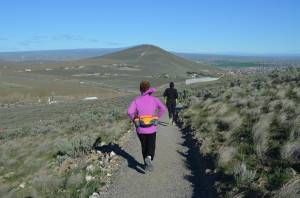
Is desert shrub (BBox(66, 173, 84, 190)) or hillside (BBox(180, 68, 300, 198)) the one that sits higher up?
hillside (BBox(180, 68, 300, 198))

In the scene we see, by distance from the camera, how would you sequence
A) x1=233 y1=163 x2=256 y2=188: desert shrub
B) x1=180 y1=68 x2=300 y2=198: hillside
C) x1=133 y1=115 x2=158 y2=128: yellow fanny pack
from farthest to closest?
1. x1=133 y1=115 x2=158 y2=128: yellow fanny pack
2. x1=233 y1=163 x2=256 y2=188: desert shrub
3. x1=180 y1=68 x2=300 y2=198: hillside

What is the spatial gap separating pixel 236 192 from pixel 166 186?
1.37 metres

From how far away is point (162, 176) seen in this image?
17.1ft

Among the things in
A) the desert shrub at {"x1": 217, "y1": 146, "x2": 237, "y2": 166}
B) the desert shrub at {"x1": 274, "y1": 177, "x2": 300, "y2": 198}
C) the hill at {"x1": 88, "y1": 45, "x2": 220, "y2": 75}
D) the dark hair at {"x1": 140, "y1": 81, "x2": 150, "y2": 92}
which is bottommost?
the desert shrub at {"x1": 217, "y1": 146, "x2": 237, "y2": 166}

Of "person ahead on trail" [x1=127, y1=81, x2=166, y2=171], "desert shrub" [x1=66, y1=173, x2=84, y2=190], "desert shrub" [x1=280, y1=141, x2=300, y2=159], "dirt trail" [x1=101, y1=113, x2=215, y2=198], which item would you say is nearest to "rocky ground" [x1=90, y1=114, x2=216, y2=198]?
"dirt trail" [x1=101, y1=113, x2=215, y2=198]

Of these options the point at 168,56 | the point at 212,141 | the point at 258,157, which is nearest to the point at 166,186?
the point at 258,157

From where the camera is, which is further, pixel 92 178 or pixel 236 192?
pixel 92 178

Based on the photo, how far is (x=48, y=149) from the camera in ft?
30.6

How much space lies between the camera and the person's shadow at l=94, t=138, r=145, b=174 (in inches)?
227

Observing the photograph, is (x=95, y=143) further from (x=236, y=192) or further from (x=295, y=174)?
(x=295, y=174)

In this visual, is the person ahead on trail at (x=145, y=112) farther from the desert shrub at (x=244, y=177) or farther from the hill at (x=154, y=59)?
the hill at (x=154, y=59)

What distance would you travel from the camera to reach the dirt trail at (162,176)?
4602 millimetres

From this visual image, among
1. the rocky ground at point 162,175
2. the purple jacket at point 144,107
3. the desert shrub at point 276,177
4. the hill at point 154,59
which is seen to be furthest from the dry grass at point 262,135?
the hill at point 154,59

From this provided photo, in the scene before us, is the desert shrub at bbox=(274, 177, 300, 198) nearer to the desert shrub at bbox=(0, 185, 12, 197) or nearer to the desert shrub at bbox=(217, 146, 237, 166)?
the desert shrub at bbox=(217, 146, 237, 166)
